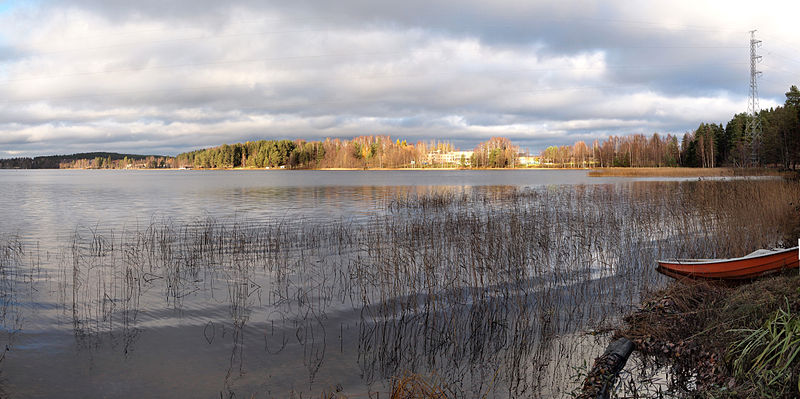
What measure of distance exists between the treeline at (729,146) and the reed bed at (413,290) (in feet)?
142

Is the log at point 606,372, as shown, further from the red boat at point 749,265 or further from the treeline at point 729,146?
the treeline at point 729,146

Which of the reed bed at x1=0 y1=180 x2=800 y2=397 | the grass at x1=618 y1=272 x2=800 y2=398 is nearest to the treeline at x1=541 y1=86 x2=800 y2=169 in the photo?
the reed bed at x1=0 y1=180 x2=800 y2=397

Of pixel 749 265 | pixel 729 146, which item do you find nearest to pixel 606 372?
pixel 749 265

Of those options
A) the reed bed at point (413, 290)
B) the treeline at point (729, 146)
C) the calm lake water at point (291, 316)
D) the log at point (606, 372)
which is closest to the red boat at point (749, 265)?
the reed bed at point (413, 290)

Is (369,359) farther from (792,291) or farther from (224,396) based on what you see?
(792,291)

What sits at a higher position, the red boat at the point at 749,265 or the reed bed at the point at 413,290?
the red boat at the point at 749,265

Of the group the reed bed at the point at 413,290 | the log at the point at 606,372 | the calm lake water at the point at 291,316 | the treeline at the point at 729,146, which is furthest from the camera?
the treeline at the point at 729,146

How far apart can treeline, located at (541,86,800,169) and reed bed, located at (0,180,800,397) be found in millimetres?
43378

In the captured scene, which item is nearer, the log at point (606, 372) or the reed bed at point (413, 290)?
the log at point (606, 372)

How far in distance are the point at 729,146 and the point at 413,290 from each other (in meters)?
127

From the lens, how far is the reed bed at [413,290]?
7.36 metres

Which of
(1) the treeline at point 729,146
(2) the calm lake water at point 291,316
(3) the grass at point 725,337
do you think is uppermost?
(1) the treeline at point 729,146

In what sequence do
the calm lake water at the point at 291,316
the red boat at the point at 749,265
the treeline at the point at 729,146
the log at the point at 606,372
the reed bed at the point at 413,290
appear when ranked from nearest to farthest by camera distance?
the log at the point at 606,372, the calm lake water at the point at 291,316, the reed bed at the point at 413,290, the red boat at the point at 749,265, the treeline at the point at 729,146

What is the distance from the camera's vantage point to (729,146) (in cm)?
11194
